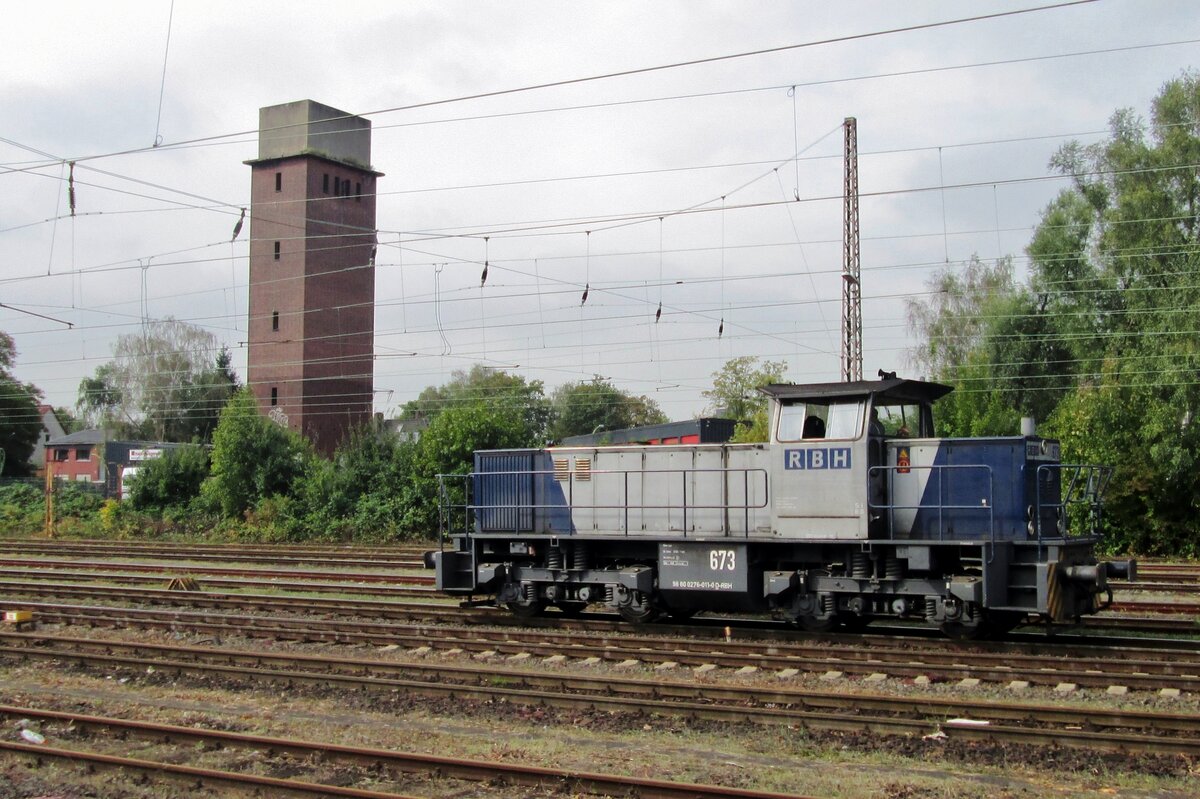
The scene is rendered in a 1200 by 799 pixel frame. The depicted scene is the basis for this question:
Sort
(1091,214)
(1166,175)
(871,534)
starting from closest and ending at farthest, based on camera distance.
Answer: (871,534), (1166,175), (1091,214)

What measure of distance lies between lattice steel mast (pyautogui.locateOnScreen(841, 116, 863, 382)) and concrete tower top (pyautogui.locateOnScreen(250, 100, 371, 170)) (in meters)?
38.3

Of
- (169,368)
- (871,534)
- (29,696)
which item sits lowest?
(29,696)

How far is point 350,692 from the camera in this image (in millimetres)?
10789

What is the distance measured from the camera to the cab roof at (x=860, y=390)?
12.8 meters

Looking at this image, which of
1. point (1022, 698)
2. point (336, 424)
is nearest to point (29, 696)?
point (1022, 698)

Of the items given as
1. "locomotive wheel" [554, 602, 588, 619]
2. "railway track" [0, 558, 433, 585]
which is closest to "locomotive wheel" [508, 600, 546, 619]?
"locomotive wheel" [554, 602, 588, 619]

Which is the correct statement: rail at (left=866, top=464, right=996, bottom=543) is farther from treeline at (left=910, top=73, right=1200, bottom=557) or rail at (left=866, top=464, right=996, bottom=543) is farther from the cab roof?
treeline at (left=910, top=73, right=1200, bottom=557)

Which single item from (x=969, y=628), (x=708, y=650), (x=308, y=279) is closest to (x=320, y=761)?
(x=708, y=650)

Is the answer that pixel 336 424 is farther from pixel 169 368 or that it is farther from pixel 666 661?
pixel 666 661

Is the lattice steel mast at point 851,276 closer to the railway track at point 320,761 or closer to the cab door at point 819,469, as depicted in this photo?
the cab door at point 819,469

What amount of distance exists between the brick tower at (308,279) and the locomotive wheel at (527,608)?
133 ft

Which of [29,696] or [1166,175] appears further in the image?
[1166,175]

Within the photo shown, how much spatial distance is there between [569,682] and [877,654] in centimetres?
365

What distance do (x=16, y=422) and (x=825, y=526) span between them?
240 feet
